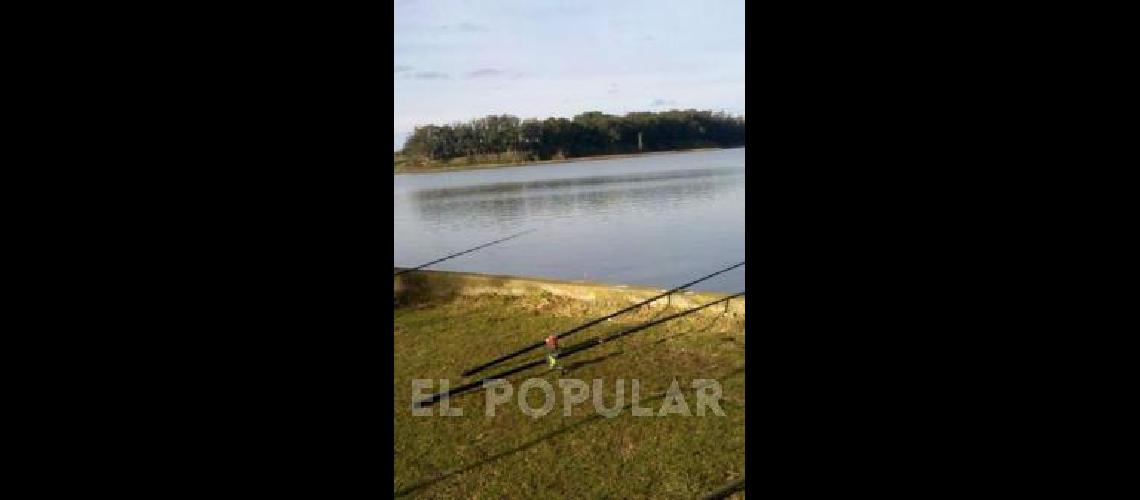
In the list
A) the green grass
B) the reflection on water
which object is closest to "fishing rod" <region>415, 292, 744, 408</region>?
the green grass

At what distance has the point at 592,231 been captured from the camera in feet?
65.5

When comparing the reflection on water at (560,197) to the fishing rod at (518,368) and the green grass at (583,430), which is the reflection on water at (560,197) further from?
the fishing rod at (518,368)

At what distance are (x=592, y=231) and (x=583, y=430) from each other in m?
15.3

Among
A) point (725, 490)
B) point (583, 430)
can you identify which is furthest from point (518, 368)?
point (725, 490)

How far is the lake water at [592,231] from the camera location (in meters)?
14.4

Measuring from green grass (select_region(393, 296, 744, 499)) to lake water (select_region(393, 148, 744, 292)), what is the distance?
144 cm

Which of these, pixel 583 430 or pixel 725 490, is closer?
pixel 725 490

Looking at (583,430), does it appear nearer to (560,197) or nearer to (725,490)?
(725,490)

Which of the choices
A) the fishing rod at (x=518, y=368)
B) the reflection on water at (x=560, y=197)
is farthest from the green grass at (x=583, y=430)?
the reflection on water at (x=560, y=197)

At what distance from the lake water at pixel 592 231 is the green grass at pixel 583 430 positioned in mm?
1439
